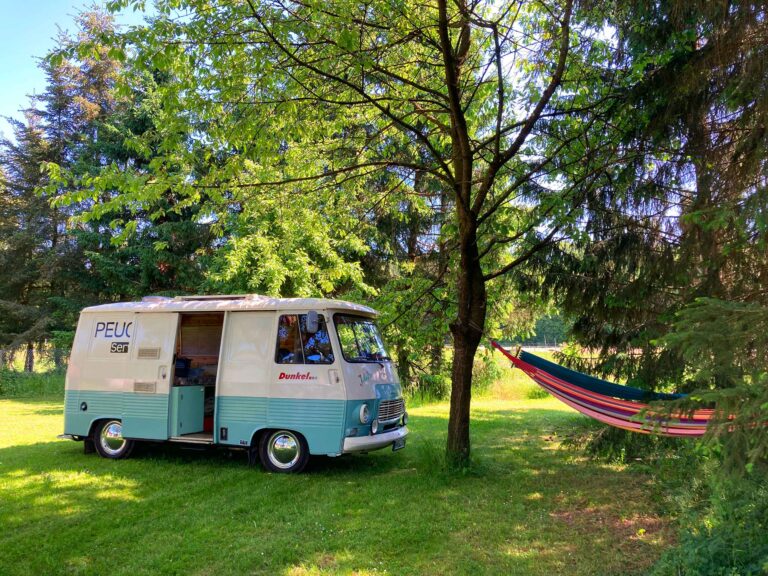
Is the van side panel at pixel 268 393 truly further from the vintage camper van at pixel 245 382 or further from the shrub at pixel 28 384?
the shrub at pixel 28 384

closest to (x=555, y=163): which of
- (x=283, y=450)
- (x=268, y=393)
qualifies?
(x=268, y=393)

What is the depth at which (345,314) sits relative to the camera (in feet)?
26.5

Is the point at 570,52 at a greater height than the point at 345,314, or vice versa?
the point at 570,52

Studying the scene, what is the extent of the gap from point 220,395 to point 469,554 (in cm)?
462

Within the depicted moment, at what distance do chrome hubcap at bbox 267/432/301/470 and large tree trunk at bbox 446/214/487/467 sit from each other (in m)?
2.14

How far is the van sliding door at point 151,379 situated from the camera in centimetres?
827

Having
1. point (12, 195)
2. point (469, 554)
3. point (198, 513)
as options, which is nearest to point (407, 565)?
point (469, 554)

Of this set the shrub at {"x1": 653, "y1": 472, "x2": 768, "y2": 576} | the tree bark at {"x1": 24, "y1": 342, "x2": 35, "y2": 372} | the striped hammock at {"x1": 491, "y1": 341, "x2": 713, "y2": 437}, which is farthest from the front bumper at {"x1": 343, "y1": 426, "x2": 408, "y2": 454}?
the tree bark at {"x1": 24, "y1": 342, "x2": 35, "y2": 372}

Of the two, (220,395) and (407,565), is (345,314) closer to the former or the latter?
(220,395)

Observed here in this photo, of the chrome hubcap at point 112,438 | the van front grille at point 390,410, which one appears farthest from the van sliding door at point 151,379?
the van front grille at point 390,410

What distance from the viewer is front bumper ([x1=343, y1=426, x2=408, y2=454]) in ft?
23.9

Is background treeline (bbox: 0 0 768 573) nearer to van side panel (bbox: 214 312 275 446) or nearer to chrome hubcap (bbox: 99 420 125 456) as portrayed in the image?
van side panel (bbox: 214 312 275 446)

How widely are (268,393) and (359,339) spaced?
59.5 inches

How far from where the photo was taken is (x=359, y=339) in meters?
8.10
